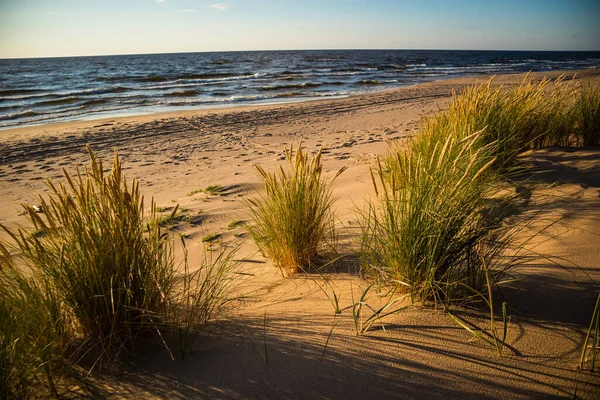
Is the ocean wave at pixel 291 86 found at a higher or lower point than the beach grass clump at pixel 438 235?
higher

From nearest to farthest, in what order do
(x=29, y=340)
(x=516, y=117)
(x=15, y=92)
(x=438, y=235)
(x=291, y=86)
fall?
(x=29, y=340)
(x=438, y=235)
(x=516, y=117)
(x=15, y=92)
(x=291, y=86)

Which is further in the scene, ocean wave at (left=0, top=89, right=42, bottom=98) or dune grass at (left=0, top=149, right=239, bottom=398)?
ocean wave at (left=0, top=89, right=42, bottom=98)

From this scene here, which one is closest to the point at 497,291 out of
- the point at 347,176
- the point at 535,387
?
the point at 535,387

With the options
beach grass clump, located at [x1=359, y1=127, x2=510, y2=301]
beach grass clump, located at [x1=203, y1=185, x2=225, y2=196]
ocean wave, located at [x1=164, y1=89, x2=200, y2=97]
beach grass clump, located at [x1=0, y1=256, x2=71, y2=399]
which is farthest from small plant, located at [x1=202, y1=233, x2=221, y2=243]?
ocean wave, located at [x1=164, y1=89, x2=200, y2=97]

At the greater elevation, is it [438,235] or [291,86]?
[291,86]

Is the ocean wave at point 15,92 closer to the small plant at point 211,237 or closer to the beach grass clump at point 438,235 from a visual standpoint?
the small plant at point 211,237

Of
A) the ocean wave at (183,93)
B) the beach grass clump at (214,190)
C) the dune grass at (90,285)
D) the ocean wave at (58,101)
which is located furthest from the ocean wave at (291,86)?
the dune grass at (90,285)

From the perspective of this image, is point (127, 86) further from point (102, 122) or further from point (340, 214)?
point (340, 214)

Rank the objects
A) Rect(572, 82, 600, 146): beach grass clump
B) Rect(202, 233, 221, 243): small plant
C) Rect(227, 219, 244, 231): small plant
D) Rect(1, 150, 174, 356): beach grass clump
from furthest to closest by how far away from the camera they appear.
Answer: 1. Rect(572, 82, 600, 146): beach grass clump
2. Rect(227, 219, 244, 231): small plant
3. Rect(202, 233, 221, 243): small plant
4. Rect(1, 150, 174, 356): beach grass clump

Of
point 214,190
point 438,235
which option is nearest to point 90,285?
point 438,235

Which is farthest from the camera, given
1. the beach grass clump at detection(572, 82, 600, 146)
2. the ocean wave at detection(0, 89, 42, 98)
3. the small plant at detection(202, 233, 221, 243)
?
the ocean wave at detection(0, 89, 42, 98)

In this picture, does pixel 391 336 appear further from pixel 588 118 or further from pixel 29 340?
pixel 588 118

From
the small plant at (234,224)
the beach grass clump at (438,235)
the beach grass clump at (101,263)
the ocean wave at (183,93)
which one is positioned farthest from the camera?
the ocean wave at (183,93)

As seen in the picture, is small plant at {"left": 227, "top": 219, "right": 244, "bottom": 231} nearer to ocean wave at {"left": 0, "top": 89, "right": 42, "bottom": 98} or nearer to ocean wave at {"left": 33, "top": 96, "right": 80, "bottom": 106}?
ocean wave at {"left": 33, "top": 96, "right": 80, "bottom": 106}
